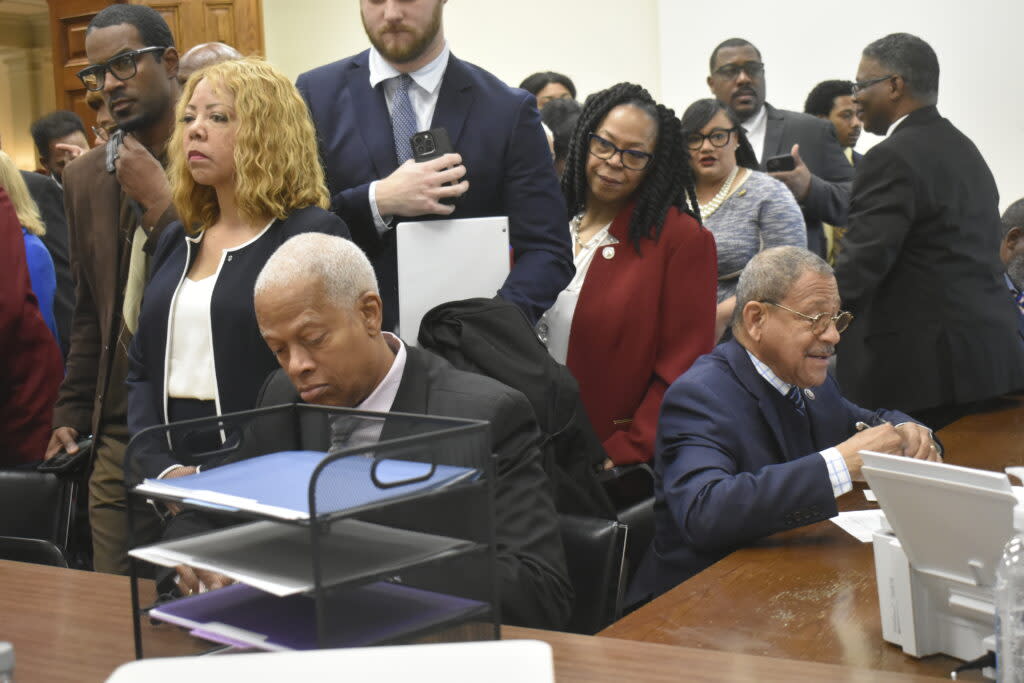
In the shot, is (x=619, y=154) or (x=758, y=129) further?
(x=758, y=129)

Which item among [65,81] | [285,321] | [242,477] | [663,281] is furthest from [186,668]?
[65,81]

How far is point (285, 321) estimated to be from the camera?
1.71m

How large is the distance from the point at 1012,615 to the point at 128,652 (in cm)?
93

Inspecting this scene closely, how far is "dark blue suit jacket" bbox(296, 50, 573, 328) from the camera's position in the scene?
2.53 meters

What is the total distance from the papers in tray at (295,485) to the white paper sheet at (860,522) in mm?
1230

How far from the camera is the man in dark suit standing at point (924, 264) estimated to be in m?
3.67

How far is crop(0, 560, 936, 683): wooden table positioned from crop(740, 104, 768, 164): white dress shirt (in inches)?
159

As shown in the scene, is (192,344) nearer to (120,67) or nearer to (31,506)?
(31,506)

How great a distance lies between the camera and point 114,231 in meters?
2.61

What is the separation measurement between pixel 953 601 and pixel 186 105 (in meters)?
1.61

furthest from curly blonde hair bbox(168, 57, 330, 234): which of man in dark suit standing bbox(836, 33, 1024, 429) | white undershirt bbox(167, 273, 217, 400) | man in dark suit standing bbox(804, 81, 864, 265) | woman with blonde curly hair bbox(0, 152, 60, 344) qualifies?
man in dark suit standing bbox(804, 81, 864, 265)

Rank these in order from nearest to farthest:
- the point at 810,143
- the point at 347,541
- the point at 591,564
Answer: the point at 347,541 < the point at 591,564 < the point at 810,143

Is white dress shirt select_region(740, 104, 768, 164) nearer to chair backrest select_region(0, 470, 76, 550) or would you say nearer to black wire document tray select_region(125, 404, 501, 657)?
chair backrest select_region(0, 470, 76, 550)

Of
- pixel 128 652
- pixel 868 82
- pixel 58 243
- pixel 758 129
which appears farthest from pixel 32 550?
pixel 758 129
